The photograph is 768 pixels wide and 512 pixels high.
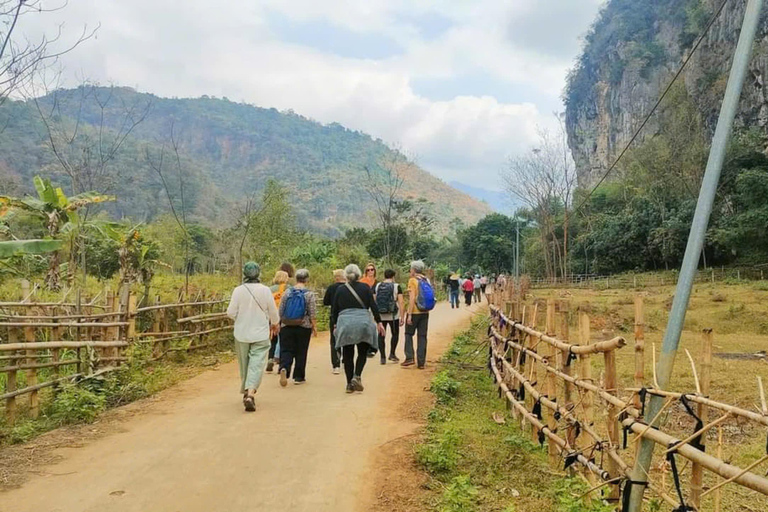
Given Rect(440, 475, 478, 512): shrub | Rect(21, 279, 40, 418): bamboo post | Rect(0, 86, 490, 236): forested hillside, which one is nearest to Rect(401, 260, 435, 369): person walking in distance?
Rect(21, 279, 40, 418): bamboo post

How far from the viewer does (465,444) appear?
5586mm

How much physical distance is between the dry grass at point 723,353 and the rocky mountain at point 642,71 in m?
24.7

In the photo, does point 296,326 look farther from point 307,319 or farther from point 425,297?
point 425,297

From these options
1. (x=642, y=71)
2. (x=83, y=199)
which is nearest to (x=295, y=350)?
(x=83, y=199)

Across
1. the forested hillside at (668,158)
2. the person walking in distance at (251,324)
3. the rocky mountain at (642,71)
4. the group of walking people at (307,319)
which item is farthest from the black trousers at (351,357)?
the rocky mountain at (642,71)

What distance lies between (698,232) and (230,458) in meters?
3.90

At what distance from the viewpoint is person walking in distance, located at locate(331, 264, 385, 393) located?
24.5 ft

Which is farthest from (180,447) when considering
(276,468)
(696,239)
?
(696,239)

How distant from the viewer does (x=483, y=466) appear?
5.04m

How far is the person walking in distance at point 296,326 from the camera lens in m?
7.83

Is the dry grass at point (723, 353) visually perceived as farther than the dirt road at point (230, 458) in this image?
Yes

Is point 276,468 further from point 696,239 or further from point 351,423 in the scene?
point 696,239

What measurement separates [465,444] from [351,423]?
1.22m

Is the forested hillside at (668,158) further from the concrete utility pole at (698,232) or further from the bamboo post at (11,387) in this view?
the bamboo post at (11,387)
